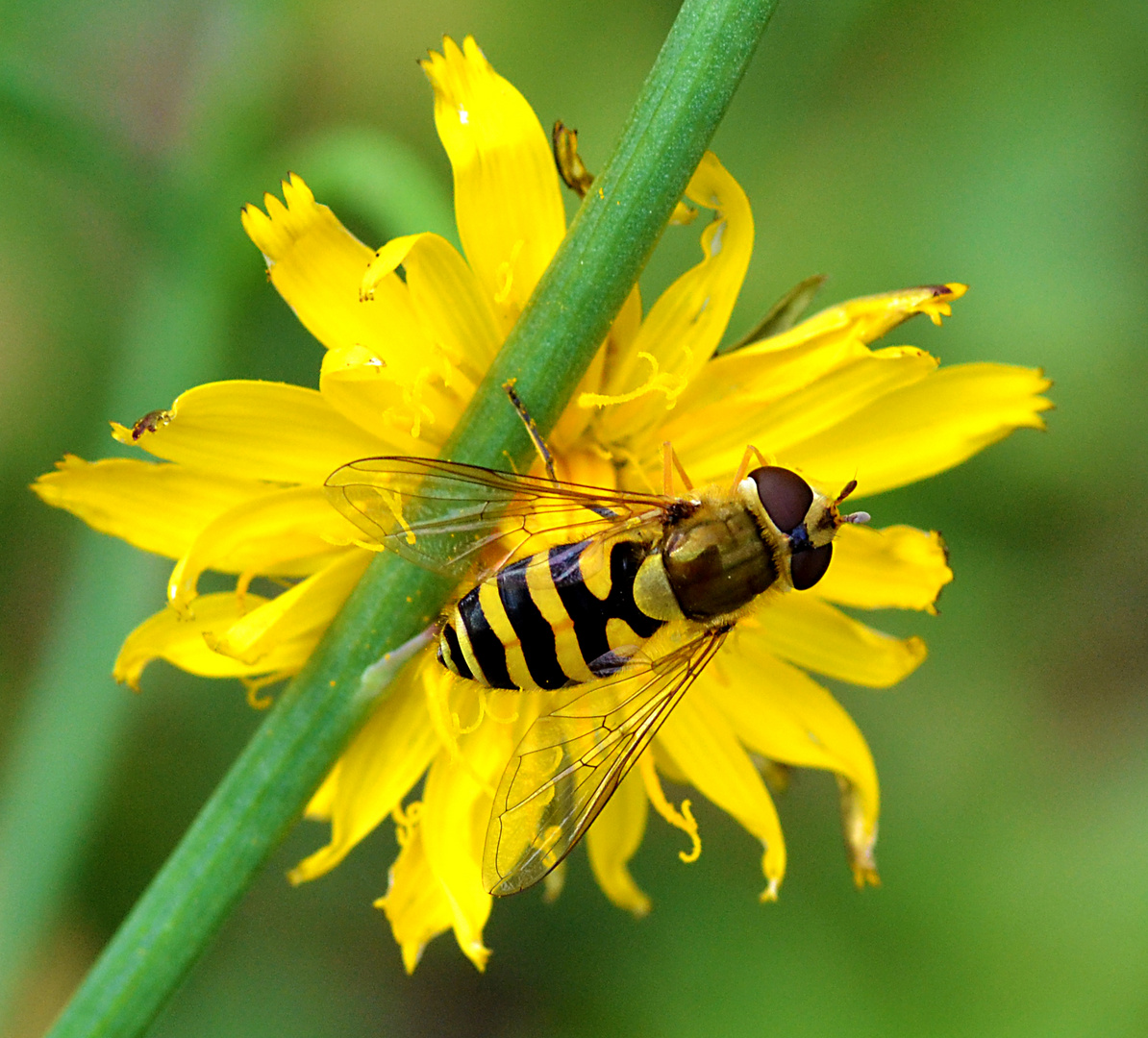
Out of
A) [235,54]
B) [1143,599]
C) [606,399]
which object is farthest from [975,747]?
[235,54]

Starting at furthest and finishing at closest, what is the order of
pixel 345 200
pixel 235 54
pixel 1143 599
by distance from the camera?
pixel 1143 599
pixel 235 54
pixel 345 200

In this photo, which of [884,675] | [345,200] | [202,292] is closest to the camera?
[884,675]

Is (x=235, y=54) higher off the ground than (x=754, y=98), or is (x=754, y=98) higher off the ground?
(x=235, y=54)

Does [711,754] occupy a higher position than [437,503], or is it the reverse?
[437,503]

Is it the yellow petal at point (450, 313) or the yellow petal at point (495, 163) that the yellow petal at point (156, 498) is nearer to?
the yellow petal at point (450, 313)

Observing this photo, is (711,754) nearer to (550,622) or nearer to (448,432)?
(550,622)

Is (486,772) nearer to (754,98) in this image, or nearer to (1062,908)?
(1062,908)

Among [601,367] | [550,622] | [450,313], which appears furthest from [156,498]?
[601,367]
